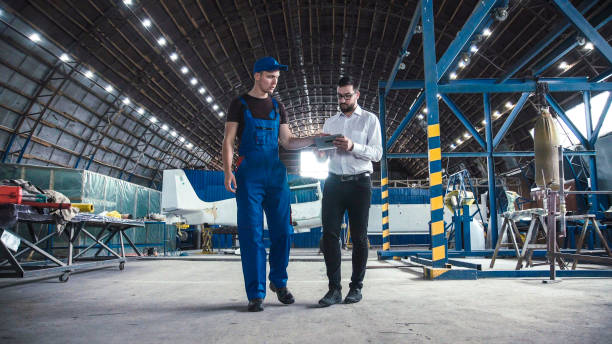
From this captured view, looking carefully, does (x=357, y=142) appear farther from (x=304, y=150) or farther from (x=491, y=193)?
(x=491, y=193)

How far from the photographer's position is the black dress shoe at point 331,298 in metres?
2.40

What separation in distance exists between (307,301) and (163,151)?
2511cm

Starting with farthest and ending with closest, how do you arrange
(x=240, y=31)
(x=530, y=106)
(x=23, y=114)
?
(x=530, y=106) → (x=240, y=31) → (x=23, y=114)

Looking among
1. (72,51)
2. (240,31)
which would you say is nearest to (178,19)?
(240,31)

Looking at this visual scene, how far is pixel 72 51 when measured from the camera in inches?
580

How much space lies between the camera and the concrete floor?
1.62 metres

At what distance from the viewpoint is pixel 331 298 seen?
2.48m

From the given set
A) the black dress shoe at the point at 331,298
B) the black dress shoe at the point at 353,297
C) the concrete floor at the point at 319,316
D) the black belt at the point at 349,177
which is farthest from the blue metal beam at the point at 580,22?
the black dress shoe at the point at 331,298

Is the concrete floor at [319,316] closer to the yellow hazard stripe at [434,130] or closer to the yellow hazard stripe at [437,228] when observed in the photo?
the yellow hazard stripe at [437,228]

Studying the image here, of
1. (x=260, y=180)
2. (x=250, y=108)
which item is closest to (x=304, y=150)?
(x=250, y=108)

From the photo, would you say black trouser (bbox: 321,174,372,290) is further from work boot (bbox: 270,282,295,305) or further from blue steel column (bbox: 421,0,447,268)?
blue steel column (bbox: 421,0,447,268)

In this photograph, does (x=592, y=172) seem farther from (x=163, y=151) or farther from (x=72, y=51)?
(x=163, y=151)

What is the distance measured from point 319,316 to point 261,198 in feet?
3.00

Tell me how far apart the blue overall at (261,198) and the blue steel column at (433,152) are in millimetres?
2207
